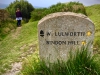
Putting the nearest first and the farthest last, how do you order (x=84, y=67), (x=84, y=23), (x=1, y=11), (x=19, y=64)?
(x=84, y=67) → (x=84, y=23) → (x=19, y=64) → (x=1, y=11)

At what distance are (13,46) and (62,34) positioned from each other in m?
6.93

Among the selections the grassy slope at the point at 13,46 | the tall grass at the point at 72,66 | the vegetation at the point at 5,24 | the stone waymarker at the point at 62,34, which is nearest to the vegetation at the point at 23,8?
the vegetation at the point at 5,24

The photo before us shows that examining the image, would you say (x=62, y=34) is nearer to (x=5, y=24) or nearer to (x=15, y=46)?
(x=15, y=46)

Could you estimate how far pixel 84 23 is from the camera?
6.09 metres

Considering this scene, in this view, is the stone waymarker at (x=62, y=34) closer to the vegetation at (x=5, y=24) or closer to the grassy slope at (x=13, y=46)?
the grassy slope at (x=13, y=46)

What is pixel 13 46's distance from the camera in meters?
12.8

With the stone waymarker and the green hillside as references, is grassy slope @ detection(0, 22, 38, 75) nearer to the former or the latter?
the green hillside

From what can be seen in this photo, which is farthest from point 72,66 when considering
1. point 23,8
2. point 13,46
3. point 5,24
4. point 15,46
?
point 23,8

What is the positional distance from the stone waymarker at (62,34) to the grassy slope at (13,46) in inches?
107

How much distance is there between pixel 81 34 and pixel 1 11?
14.2 metres

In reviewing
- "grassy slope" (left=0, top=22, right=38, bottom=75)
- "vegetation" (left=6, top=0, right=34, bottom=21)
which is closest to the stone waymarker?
"grassy slope" (left=0, top=22, right=38, bottom=75)

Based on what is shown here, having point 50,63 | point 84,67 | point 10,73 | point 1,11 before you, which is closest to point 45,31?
point 50,63

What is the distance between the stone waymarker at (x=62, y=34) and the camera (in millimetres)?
6113

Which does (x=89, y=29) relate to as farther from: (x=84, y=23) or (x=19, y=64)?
(x=19, y=64)
